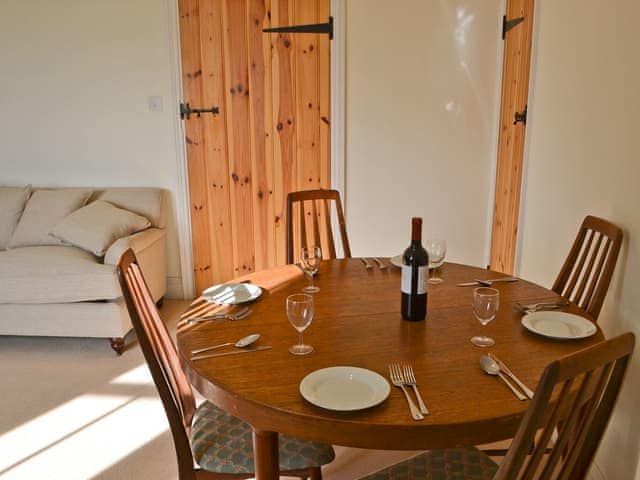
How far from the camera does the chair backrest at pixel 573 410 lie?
826 millimetres

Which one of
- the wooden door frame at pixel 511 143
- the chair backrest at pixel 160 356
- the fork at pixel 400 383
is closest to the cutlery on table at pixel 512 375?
the fork at pixel 400 383

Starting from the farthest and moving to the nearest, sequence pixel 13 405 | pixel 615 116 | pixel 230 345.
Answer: pixel 13 405 < pixel 615 116 < pixel 230 345

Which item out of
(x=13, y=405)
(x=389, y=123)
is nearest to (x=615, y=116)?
(x=389, y=123)

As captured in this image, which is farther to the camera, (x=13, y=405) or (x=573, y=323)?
(x=13, y=405)

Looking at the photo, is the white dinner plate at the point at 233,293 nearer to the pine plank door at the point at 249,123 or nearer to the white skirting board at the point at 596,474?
the white skirting board at the point at 596,474

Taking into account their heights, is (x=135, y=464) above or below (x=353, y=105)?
below

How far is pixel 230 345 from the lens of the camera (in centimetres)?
138

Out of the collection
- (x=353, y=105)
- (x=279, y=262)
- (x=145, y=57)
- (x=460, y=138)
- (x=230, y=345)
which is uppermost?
(x=145, y=57)

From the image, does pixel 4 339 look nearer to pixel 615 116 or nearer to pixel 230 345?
pixel 230 345

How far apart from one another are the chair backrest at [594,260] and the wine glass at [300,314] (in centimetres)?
103

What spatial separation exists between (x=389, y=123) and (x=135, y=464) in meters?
2.46

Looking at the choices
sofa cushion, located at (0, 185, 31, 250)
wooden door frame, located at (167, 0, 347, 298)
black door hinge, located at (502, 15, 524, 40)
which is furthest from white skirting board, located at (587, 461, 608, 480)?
sofa cushion, located at (0, 185, 31, 250)

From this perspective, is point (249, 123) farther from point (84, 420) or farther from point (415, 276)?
point (415, 276)

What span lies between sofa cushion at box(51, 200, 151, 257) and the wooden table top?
162 centimetres
